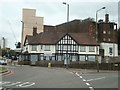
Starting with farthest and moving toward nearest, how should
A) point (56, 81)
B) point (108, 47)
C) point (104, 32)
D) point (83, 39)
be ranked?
point (104, 32) < point (108, 47) < point (83, 39) < point (56, 81)

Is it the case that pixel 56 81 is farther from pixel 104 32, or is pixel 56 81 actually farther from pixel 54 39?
pixel 104 32

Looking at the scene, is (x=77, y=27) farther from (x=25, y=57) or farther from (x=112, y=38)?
(x=25, y=57)

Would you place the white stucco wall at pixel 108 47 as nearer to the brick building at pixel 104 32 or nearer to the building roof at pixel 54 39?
the brick building at pixel 104 32

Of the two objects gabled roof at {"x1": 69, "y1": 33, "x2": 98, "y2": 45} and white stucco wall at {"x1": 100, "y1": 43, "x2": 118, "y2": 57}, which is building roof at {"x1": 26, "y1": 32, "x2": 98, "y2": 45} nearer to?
gabled roof at {"x1": 69, "y1": 33, "x2": 98, "y2": 45}

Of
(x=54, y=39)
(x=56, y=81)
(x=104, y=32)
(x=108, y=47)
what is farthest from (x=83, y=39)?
(x=56, y=81)

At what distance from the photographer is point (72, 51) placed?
208ft

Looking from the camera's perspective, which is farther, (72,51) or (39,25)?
(39,25)

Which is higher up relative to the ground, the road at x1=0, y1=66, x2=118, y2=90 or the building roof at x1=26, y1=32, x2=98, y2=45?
the building roof at x1=26, y1=32, x2=98, y2=45

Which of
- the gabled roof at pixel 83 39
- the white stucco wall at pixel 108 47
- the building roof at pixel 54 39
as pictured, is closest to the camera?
the building roof at pixel 54 39

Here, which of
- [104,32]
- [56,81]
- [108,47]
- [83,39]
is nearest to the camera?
[56,81]

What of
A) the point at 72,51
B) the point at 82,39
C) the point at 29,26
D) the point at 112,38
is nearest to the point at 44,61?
the point at 72,51

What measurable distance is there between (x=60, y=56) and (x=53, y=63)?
717 centimetres

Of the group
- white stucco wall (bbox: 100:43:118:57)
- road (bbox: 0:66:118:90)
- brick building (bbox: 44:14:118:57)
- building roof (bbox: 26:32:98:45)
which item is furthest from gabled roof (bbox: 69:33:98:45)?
road (bbox: 0:66:118:90)

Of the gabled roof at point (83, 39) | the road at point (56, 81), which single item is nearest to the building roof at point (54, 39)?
the gabled roof at point (83, 39)
